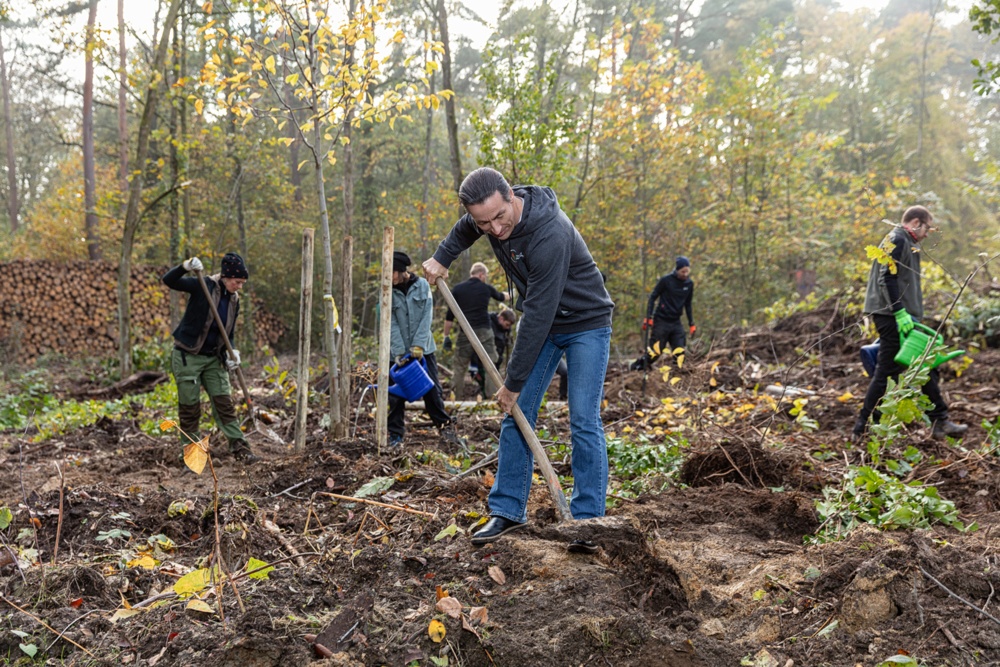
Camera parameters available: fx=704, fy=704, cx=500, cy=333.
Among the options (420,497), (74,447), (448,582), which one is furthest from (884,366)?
(74,447)

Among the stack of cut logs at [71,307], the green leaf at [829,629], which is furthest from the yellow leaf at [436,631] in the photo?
the stack of cut logs at [71,307]

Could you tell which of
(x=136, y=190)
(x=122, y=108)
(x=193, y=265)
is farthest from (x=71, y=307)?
(x=193, y=265)

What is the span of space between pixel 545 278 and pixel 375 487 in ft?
7.29

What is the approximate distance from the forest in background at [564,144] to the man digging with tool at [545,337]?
318cm

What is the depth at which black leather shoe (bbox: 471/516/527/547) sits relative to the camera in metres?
3.23

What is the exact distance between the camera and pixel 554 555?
2.99m

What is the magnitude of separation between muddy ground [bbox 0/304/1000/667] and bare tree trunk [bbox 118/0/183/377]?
6715 millimetres

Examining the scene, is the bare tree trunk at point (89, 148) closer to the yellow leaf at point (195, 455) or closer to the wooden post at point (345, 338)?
the wooden post at point (345, 338)

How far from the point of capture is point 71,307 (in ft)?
52.1

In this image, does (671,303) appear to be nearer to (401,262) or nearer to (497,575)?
(401,262)

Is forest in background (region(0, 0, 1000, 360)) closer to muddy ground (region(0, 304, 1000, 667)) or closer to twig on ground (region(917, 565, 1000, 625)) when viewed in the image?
muddy ground (region(0, 304, 1000, 667))

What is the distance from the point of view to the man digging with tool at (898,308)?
559 centimetres

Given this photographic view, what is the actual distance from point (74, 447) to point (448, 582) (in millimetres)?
5900

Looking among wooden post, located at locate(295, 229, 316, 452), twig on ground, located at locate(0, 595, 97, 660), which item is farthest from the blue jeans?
wooden post, located at locate(295, 229, 316, 452)
